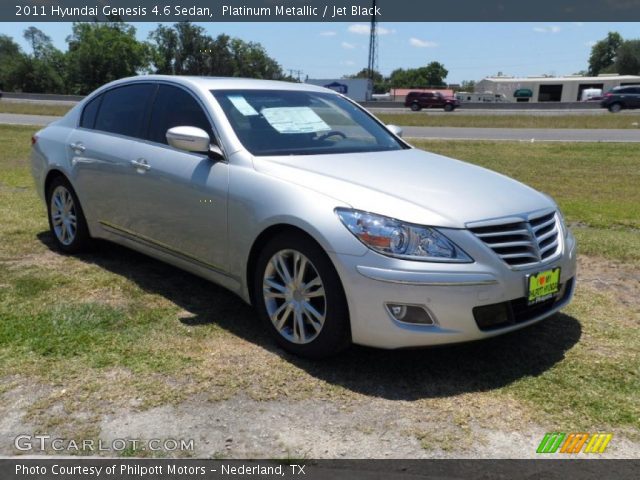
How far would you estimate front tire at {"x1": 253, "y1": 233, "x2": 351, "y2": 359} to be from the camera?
3.36 metres

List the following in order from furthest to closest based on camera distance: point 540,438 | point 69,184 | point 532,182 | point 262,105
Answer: point 532,182 → point 69,184 → point 262,105 → point 540,438

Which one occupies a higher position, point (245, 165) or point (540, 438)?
point (245, 165)

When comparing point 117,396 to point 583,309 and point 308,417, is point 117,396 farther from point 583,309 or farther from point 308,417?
point 583,309

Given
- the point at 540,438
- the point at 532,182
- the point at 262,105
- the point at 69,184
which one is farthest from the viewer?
the point at 532,182

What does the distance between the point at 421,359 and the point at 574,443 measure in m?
1.04

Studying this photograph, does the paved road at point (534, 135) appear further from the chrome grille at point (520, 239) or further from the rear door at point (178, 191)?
the chrome grille at point (520, 239)

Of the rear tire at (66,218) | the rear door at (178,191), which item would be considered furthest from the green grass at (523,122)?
the rear door at (178,191)

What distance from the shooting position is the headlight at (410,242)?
3.20 m

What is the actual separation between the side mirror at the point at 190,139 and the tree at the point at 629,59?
13498 centimetres

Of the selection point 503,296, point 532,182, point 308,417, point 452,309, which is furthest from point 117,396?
point 532,182

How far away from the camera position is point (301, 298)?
3555 mm

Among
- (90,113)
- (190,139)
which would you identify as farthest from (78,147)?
(190,139)

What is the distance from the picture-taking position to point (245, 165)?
12.8 feet

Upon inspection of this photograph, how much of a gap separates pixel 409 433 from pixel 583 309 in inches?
88.2
